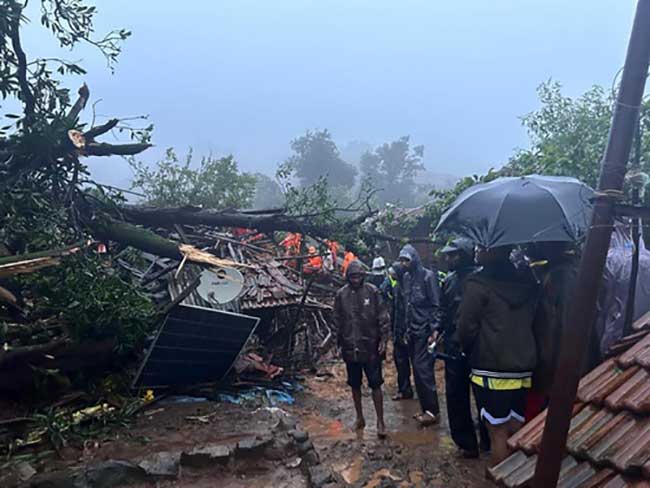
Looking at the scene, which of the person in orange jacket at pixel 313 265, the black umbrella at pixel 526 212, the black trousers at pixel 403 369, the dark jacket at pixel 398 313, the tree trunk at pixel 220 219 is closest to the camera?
the black umbrella at pixel 526 212

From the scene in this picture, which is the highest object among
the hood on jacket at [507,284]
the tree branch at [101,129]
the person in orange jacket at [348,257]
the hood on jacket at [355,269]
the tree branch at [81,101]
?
the tree branch at [81,101]

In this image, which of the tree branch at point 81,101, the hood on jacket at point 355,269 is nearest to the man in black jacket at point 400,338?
the hood on jacket at point 355,269

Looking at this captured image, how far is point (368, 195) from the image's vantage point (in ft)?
23.2

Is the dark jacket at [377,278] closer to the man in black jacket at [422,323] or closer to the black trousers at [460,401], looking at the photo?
the man in black jacket at [422,323]

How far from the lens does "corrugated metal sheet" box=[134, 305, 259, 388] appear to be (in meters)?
5.68

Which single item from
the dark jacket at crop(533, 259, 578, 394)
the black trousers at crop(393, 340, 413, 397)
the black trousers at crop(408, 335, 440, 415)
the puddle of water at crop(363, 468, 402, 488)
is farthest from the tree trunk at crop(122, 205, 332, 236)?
the dark jacket at crop(533, 259, 578, 394)

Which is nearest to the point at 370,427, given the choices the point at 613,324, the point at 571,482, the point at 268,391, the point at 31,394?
the point at 268,391

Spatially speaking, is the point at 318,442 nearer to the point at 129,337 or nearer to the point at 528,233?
the point at 129,337

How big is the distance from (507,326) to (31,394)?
4.74 metres

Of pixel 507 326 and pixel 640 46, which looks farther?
pixel 507 326

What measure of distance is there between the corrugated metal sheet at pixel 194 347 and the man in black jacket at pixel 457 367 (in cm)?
253

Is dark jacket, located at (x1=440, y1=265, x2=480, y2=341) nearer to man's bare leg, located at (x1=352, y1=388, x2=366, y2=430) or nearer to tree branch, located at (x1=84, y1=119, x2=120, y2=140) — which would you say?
man's bare leg, located at (x1=352, y1=388, x2=366, y2=430)

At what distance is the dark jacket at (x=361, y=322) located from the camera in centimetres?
523

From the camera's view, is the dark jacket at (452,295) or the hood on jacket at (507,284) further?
the dark jacket at (452,295)
